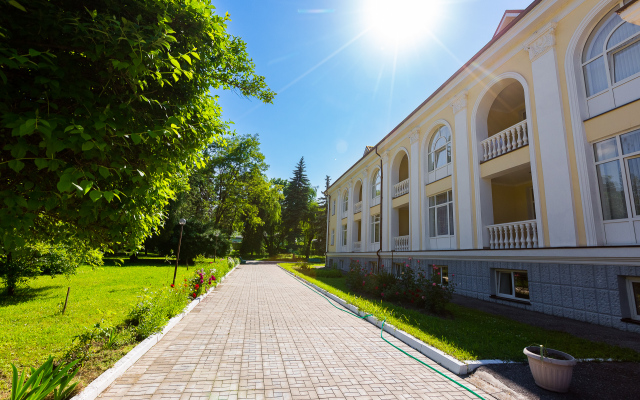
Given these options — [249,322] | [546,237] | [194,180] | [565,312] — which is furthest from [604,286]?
[194,180]

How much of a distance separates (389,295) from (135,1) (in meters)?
9.27

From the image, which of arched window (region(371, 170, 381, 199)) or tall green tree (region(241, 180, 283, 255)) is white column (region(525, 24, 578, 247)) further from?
tall green tree (region(241, 180, 283, 255))

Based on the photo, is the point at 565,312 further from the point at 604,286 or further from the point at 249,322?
the point at 249,322

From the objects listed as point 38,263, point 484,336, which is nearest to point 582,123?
point 484,336

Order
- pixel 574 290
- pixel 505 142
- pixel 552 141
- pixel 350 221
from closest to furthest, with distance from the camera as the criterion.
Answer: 1. pixel 574 290
2. pixel 552 141
3. pixel 505 142
4. pixel 350 221

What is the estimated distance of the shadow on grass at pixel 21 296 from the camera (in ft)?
31.0

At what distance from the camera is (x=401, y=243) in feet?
52.9

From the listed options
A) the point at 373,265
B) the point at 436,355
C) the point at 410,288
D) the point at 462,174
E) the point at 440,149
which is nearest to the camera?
the point at 436,355

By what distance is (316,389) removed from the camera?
363 cm

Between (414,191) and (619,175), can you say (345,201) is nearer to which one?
(414,191)

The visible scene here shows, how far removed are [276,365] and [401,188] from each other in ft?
46.4

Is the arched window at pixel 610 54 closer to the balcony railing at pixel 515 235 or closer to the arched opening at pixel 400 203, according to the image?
the balcony railing at pixel 515 235

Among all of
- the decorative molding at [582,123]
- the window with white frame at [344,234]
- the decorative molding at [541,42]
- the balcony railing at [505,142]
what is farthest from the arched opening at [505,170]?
the window with white frame at [344,234]

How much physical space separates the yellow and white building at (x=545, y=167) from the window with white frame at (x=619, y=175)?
2 centimetres
